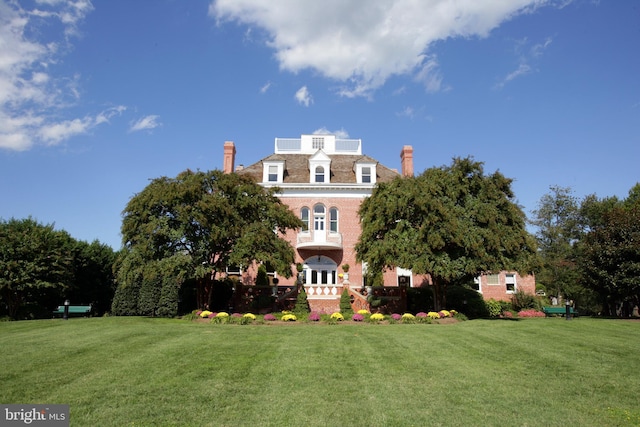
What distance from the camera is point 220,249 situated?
22.6 m

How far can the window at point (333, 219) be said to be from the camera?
117 feet

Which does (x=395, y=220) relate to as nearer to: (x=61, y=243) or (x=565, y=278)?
(x=61, y=243)

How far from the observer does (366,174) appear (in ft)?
120

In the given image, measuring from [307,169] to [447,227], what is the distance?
1895 centimetres

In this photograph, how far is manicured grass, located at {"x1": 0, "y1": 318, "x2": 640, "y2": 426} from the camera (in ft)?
21.8

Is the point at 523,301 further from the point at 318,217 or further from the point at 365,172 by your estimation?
the point at 318,217

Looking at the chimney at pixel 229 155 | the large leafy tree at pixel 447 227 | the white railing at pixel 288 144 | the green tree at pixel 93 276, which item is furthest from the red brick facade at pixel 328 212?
the large leafy tree at pixel 447 227

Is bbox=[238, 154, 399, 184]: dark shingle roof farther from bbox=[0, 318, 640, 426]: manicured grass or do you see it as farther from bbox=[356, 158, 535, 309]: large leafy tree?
bbox=[0, 318, 640, 426]: manicured grass

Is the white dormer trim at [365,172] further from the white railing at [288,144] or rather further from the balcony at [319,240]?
the white railing at [288,144]

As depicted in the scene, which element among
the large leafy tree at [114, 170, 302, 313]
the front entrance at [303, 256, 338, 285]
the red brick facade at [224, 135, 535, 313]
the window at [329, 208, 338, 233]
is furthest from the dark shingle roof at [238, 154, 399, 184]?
the large leafy tree at [114, 170, 302, 313]

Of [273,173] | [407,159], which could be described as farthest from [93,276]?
[407,159]

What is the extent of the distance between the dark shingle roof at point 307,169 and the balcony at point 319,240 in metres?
4.79

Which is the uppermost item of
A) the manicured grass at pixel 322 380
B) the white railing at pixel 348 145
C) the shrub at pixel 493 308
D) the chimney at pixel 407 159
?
the white railing at pixel 348 145

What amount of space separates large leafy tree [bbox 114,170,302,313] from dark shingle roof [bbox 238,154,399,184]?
13.1 meters
